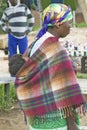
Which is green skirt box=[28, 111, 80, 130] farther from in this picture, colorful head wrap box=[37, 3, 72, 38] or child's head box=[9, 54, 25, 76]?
colorful head wrap box=[37, 3, 72, 38]

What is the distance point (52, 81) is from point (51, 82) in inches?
0.4

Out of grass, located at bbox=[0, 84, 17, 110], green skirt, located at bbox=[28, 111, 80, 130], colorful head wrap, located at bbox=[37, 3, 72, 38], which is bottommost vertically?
grass, located at bbox=[0, 84, 17, 110]

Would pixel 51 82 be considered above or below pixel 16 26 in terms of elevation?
above

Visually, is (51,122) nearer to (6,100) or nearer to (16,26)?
(6,100)

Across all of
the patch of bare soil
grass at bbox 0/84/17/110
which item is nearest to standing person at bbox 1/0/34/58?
grass at bbox 0/84/17/110

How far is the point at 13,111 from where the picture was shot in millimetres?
7227

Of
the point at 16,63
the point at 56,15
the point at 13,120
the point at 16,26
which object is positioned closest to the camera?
the point at 56,15

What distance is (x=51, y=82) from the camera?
11.1ft

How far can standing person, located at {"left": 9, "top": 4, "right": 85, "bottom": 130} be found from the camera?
339 cm

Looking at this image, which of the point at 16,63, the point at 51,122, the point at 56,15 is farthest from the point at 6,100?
the point at 56,15

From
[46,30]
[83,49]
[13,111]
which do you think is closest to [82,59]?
[83,49]

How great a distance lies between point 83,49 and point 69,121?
802 centimetres

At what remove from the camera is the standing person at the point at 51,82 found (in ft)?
11.1

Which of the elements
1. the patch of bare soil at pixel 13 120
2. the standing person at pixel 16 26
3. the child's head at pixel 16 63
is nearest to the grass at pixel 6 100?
the patch of bare soil at pixel 13 120
